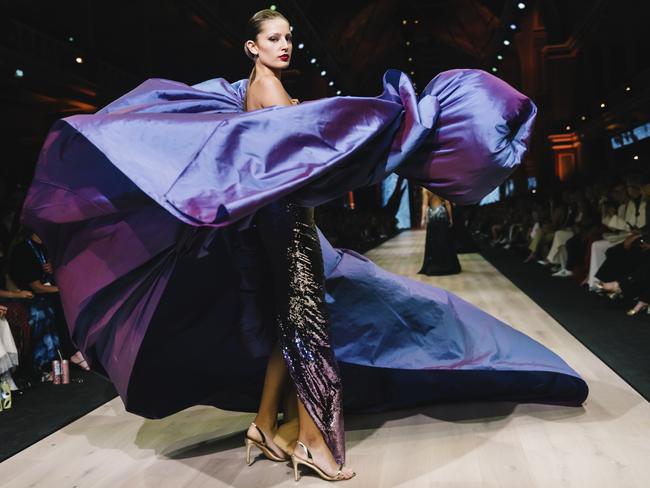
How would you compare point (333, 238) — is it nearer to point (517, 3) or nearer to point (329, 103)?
point (517, 3)

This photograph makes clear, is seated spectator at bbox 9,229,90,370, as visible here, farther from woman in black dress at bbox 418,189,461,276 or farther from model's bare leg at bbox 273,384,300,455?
woman in black dress at bbox 418,189,461,276

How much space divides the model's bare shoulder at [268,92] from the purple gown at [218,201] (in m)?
0.07

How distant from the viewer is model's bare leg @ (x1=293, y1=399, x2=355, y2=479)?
195 centimetres

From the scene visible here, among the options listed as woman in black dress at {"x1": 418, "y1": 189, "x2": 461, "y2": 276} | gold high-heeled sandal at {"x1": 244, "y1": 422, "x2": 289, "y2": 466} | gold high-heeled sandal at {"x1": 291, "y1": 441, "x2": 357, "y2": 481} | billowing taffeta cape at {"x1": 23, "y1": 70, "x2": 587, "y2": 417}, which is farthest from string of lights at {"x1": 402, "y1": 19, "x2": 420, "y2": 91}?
gold high-heeled sandal at {"x1": 291, "y1": 441, "x2": 357, "y2": 481}

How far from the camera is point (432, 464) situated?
2.03m

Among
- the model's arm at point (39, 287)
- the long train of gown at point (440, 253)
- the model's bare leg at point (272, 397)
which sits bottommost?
the long train of gown at point (440, 253)

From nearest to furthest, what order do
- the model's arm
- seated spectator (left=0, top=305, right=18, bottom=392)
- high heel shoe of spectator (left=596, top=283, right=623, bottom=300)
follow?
seated spectator (left=0, top=305, right=18, bottom=392) < the model's arm < high heel shoe of spectator (left=596, top=283, right=623, bottom=300)

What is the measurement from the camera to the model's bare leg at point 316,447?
1945 millimetres

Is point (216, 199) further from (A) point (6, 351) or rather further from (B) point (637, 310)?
(B) point (637, 310)

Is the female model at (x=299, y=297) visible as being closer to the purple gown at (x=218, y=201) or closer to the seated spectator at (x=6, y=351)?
the purple gown at (x=218, y=201)

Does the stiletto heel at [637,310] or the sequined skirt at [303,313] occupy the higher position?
the sequined skirt at [303,313]

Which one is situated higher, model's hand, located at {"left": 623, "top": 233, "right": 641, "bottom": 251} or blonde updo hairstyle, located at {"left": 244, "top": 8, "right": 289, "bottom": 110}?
blonde updo hairstyle, located at {"left": 244, "top": 8, "right": 289, "bottom": 110}

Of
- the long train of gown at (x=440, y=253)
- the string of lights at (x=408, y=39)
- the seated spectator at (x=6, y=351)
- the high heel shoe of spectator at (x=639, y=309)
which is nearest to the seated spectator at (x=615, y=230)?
the high heel shoe of spectator at (x=639, y=309)

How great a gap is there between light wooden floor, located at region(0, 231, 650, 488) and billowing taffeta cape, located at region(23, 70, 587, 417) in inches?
6.5
